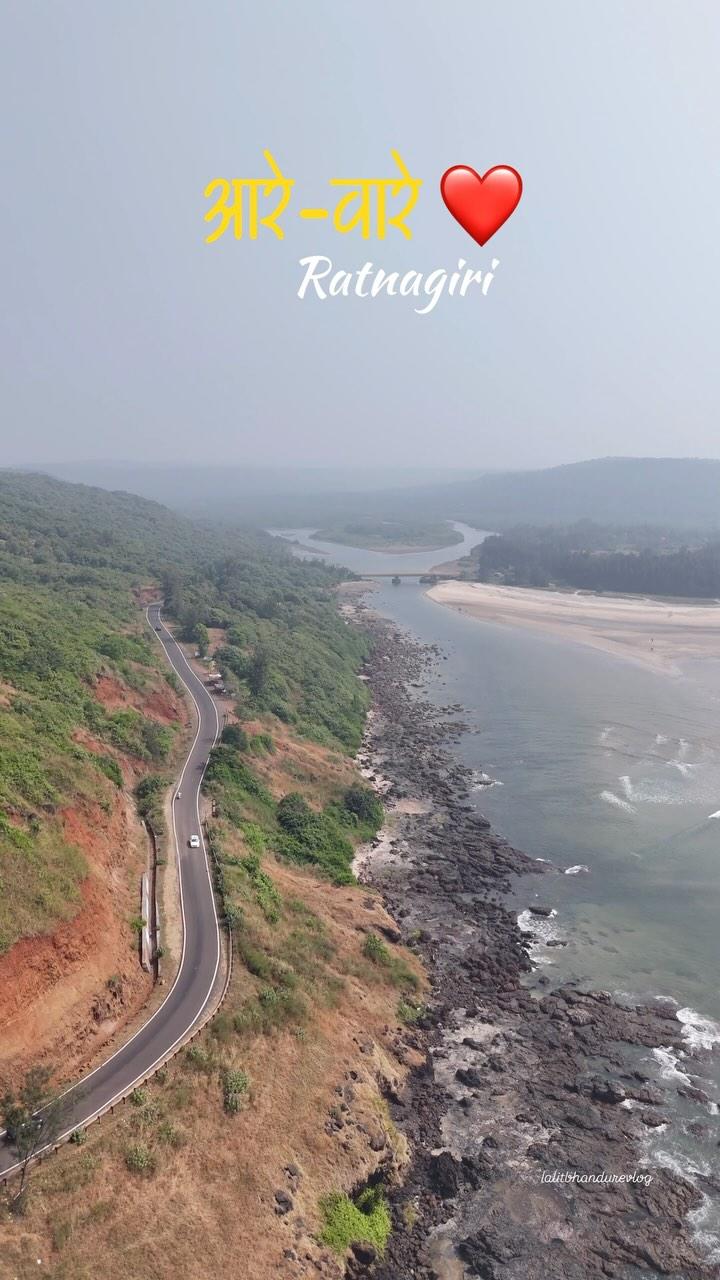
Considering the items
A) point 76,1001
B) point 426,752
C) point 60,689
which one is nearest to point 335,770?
point 426,752

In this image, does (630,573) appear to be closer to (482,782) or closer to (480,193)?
(482,782)

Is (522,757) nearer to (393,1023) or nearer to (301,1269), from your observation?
(393,1023)

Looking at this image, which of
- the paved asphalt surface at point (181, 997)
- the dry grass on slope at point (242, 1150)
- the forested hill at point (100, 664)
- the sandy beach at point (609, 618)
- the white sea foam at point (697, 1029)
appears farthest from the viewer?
the sandy beach at point (609, 618)

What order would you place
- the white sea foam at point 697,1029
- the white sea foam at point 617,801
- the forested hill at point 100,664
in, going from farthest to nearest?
the white sea foam at point 617,801 < the white sea foam at point 697,1029 < the forested hill at point 100,664

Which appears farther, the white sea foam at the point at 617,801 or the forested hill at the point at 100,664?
the white sea foam at the point at 617,801

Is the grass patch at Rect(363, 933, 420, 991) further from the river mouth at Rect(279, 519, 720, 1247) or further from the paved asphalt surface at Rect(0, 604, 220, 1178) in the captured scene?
the paved asphalt surface at Rect(0, 604, 220, 1178)

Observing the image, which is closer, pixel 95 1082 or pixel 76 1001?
pixel 95 1082

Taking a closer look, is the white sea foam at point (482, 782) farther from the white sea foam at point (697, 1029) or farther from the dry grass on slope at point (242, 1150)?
the dry grass on slope at point (242, 1150)

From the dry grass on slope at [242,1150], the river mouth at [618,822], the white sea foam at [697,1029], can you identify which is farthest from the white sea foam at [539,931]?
the dry grass on slope at [242,1150]
